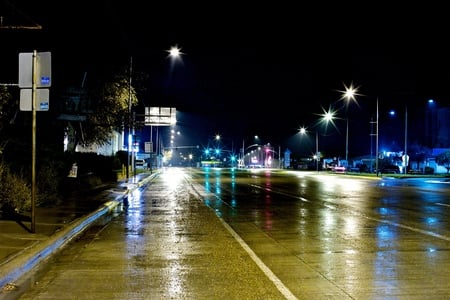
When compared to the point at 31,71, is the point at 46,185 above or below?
below

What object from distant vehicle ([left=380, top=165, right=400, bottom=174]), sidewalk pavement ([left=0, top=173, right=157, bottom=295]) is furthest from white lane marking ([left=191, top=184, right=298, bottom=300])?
distant vehicle ([left=380, top=165, right=400, bottom=174])

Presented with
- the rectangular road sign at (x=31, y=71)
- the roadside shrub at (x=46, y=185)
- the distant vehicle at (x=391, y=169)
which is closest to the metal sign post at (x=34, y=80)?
the rectangular road sign at (x=31, y=71)

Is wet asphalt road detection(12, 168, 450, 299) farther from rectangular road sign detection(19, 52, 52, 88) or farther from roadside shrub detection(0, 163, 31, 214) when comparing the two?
rectangular road sign detection(19, 52, 52, 88)

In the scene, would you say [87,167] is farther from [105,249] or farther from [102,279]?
[102,279]

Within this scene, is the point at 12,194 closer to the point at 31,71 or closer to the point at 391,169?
the point at 31,71

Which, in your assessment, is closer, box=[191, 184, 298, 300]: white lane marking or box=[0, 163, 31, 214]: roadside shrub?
box=[191, 184, 298, 300]: white lane marking

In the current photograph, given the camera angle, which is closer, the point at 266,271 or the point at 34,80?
the point at 266,271

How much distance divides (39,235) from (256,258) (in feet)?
16.2

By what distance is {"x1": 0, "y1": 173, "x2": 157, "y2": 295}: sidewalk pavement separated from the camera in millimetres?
8586

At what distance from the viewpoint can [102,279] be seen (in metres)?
8.17

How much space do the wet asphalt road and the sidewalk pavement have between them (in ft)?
1.17

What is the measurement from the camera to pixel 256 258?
32.3ft

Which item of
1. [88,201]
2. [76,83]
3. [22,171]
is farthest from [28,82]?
[76,83]

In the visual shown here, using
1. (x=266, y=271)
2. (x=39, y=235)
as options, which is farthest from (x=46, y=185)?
(x=266, y=271)
